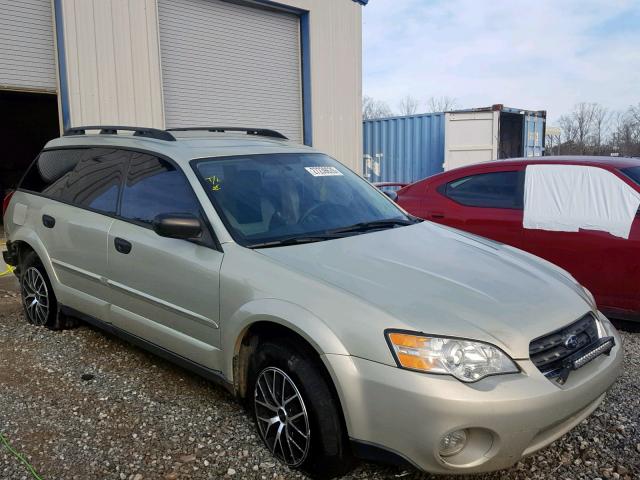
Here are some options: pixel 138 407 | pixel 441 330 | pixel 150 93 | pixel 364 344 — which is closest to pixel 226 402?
pixel 138 407

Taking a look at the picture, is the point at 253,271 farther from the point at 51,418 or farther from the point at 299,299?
the point at 51,418

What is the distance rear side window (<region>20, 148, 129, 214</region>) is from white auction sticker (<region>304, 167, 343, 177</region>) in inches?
51.2

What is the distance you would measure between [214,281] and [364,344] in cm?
100

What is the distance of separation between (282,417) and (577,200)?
344 centimetres

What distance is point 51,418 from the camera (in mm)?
3268

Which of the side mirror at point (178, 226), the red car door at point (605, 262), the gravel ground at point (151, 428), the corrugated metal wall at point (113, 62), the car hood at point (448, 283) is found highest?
the corrugated metal wall at point (113, 62)

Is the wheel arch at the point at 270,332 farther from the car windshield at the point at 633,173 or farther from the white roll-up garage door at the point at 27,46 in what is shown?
the white roll-up garage door at the point at 27,46

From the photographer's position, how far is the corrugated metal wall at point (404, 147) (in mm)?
14344

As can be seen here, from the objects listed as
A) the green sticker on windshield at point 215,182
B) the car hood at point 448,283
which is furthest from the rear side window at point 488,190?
the green sticker on windshield at point 215,182

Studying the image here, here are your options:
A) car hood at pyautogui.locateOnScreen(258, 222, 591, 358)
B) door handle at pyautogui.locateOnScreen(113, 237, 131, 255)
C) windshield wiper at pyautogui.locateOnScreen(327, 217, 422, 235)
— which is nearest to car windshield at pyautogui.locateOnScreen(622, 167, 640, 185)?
car hood at pyautogui.locateOnScreen(258, 222, 591, 358)

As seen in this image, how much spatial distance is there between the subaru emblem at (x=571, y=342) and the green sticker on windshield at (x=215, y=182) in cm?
202

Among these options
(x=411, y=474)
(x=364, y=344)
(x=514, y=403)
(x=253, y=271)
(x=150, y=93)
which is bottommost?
(x=411, y=474)

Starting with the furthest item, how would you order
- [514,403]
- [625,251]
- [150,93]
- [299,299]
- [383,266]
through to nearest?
[150,93] < [625,251] < [383,266] < [299,299] < [514,403]

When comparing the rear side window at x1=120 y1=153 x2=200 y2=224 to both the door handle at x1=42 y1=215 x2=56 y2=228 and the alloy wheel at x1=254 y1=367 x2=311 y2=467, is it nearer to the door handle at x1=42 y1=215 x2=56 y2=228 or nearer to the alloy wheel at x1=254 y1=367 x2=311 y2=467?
the door handle at x1=42 y1=215 x2=56 y2=228
